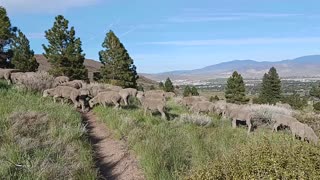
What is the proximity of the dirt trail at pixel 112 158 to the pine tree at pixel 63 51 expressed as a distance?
24.3 metres

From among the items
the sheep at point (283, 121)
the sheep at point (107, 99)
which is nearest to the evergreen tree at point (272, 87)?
the sheep at point (283, 121)

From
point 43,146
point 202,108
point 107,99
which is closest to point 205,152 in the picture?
point 43,146

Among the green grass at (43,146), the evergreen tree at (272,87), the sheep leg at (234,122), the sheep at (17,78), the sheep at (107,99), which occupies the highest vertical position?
the sheep at (17,78)

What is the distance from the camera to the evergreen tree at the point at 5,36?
3550cm

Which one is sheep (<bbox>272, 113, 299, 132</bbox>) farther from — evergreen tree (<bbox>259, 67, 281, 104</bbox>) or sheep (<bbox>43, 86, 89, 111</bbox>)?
evergreen tree (<bbox>259, 67, 281, 104</bbox>)

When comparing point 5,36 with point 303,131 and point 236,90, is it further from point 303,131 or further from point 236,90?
point 236,90

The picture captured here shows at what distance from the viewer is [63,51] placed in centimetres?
3659

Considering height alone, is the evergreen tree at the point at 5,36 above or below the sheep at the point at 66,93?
above

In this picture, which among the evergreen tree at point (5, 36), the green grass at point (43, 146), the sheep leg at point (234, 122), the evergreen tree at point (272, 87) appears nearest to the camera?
the green grass at point (43, 146)

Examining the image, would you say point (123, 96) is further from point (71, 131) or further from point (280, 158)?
point (280, 158)

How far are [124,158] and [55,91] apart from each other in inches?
322

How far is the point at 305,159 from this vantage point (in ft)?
20.5

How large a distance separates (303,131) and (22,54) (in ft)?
94.0

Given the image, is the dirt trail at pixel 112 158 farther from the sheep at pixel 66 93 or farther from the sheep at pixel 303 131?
the sheep at pixel 303 131
